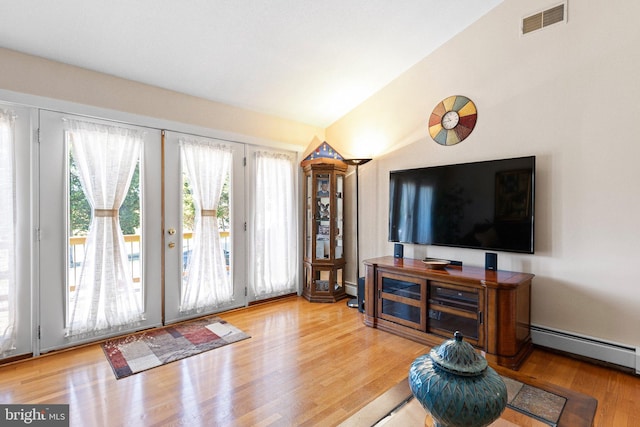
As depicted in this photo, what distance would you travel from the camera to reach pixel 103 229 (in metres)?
2.80

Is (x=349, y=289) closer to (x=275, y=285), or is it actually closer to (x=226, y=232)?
→ (x=275, y=285)

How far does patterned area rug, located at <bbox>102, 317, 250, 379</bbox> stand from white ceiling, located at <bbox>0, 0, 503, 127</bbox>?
8.00 ft

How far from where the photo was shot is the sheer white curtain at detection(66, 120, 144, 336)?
271cm

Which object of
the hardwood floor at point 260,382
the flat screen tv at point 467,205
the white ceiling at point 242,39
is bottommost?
the hardwood floor at point 260,382

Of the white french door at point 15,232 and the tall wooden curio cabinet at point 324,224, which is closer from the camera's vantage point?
the white french door at point 15,232

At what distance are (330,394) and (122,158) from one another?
2702 millimetres

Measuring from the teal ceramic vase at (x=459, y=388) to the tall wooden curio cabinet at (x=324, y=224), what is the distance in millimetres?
3057

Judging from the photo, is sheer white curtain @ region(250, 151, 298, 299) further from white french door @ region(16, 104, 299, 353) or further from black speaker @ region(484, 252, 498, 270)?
black speaker @ region(484, 252, 498, 270)

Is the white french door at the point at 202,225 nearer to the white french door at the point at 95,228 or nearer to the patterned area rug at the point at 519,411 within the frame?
the white french door at the point at 95,228

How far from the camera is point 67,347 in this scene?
105 inches

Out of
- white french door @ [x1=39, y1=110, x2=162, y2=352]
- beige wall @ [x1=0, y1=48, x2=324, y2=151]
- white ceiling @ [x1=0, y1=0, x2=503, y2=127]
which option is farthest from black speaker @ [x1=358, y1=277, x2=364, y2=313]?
white ceiling @ [x1=0, y1=0, x2=503, y2=127]

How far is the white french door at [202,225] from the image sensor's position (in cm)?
325

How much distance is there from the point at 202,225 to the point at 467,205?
275 cm

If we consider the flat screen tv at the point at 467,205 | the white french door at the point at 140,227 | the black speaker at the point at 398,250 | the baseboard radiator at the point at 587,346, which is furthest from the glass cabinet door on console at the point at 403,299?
the white french door at the point at 140,227
